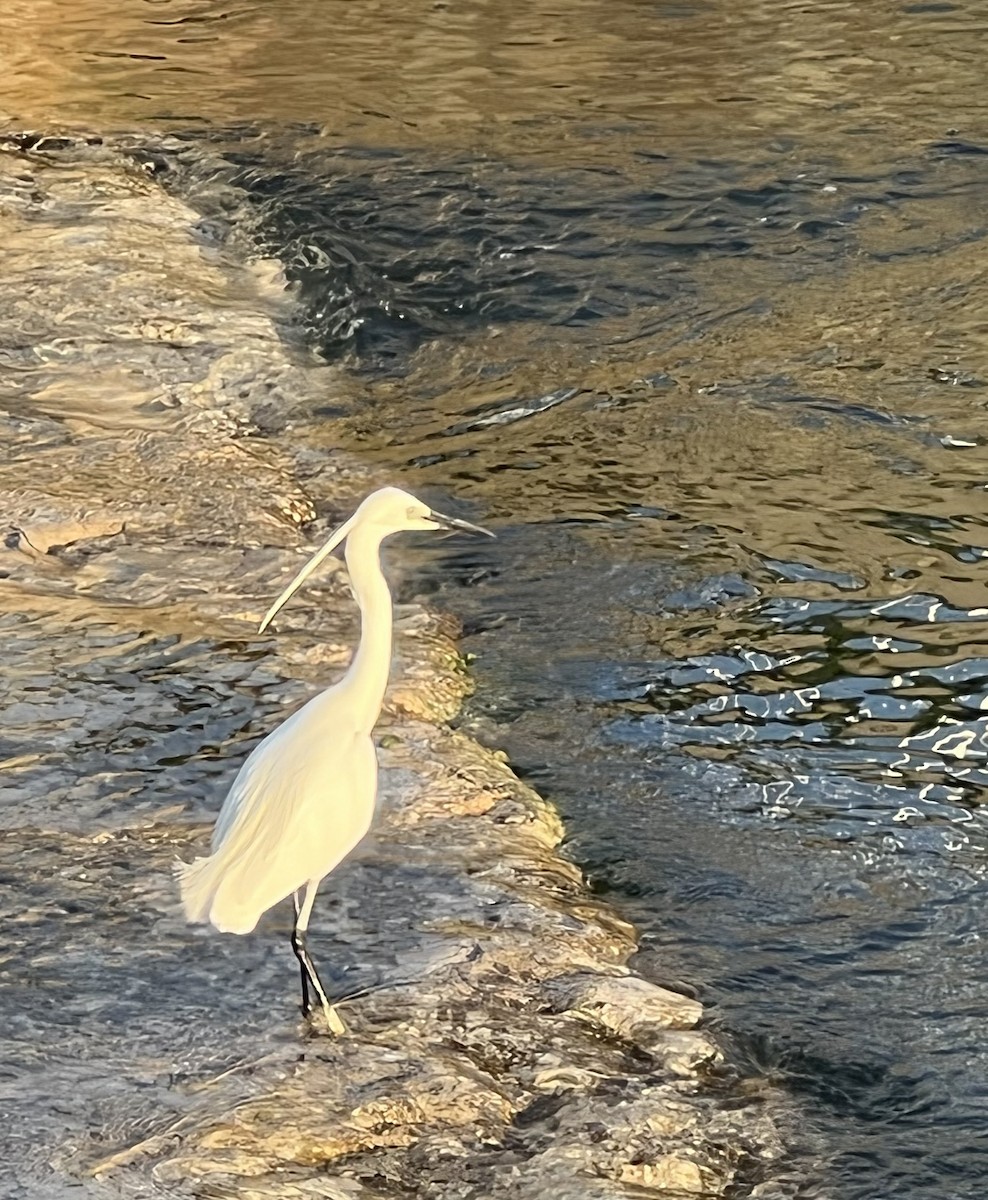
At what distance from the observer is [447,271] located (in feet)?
30.0

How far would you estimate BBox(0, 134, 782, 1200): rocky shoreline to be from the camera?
3.56m

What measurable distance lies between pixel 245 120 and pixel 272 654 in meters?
6.55

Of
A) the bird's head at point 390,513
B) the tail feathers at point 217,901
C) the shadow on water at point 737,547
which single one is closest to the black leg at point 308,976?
the tail feathers at point 217,901

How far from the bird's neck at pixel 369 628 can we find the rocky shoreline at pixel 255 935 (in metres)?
0.65

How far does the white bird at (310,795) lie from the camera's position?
364 centimetres

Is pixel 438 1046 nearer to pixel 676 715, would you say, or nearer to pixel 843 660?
pixel 676 715

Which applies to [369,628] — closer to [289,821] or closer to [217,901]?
[289,821]

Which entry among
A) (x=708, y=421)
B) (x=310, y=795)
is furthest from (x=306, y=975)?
(x=708, y=421)

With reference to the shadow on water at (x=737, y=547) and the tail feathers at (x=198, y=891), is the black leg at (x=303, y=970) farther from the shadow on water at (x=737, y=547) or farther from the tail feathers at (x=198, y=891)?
the shadow on water at (x=737, y=547)

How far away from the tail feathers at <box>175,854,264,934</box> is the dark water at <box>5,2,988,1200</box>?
1.17 m

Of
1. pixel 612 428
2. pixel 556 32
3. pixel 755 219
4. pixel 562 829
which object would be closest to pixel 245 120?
pixel 556 32

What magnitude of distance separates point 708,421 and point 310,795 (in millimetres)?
4251

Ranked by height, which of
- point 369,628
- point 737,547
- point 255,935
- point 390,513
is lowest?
point 737,547

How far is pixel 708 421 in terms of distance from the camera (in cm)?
760
